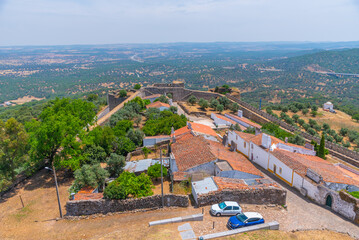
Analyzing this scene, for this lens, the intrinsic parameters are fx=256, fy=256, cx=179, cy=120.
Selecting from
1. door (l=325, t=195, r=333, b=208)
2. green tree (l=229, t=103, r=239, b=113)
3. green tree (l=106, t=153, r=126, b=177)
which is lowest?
green tree (l=229, t=103, r=239, b=113)

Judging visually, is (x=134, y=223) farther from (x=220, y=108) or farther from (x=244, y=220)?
(x=220, y=108)

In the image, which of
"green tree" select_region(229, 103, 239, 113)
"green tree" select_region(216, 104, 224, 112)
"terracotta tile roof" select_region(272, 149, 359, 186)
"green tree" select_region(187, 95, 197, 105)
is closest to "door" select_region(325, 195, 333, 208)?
"terracotta tile roof" select_region(272, 149, 359, 186)

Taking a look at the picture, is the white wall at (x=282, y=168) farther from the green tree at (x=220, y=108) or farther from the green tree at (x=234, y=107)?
the green tree at (x=234, y=107)

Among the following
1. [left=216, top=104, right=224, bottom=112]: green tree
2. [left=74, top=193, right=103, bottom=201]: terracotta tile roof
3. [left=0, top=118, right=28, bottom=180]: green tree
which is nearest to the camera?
[left=74, top=193, right=103, bottom=201]: terracotta tile roof

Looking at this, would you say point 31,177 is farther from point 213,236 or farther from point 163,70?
point 163,70

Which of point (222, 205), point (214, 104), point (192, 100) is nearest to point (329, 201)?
point (222, 205)

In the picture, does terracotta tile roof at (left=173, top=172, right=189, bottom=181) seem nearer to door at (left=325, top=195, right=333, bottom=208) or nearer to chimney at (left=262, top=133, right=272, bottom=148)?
chimney at (left=262, top=133, right=272, bottom=148)

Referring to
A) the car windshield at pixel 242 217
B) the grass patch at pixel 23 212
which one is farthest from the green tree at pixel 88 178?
the car windshield at pixel 242 217

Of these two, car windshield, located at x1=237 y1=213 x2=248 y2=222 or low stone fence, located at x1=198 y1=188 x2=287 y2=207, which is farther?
low stone fence, located at x1=198 y1=188 x2=287 y2=207
